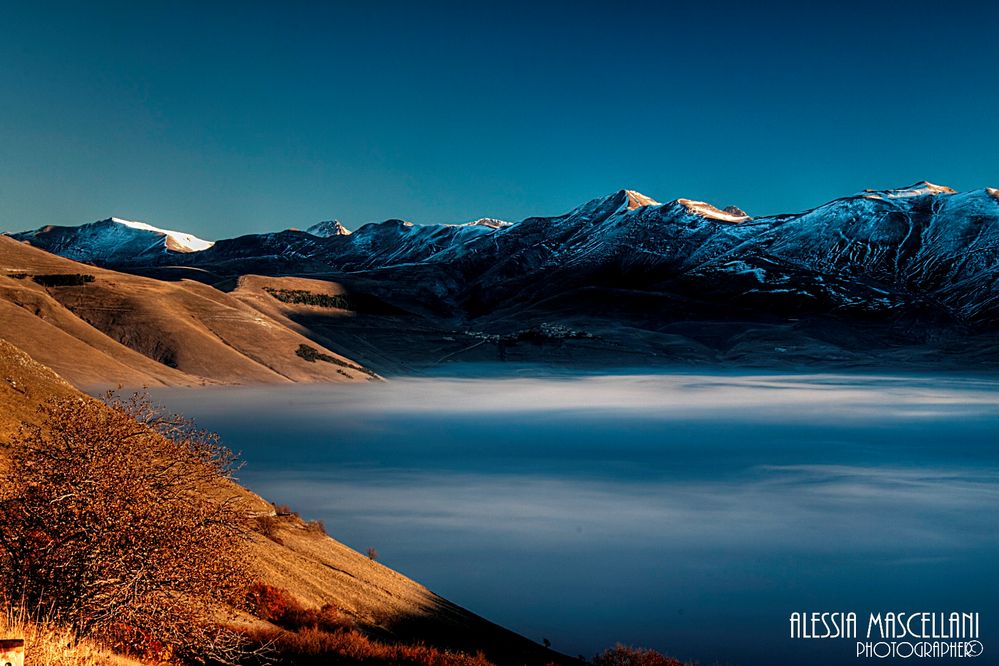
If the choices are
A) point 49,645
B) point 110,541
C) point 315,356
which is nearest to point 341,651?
point 110,541

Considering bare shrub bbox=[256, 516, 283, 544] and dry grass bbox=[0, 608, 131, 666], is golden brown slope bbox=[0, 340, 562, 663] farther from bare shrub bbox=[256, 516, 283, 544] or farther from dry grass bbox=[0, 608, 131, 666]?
dry grass bbox=[0, 608, 131, 666]

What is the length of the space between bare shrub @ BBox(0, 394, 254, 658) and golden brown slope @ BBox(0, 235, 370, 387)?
104608 mm

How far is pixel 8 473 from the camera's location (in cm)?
1429

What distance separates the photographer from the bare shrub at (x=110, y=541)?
1276 cm

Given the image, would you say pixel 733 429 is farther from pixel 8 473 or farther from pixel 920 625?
pixel 8 473

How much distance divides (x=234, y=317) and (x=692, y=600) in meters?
136

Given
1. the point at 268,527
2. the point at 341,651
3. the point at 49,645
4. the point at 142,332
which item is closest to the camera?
the point at 49,645

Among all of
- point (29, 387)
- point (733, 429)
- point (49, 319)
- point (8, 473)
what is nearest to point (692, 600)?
point (29, 387)

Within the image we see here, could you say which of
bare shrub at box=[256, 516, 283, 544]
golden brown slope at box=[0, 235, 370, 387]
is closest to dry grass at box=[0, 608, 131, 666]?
bare shrub at box=[256, 516, 283, 544]

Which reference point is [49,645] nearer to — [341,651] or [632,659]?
[341,651]

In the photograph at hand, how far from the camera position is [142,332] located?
14000cm

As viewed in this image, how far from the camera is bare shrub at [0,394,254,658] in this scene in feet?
41.9

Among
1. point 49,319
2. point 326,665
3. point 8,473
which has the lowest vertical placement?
point 326,665

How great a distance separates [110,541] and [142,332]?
138480mm
